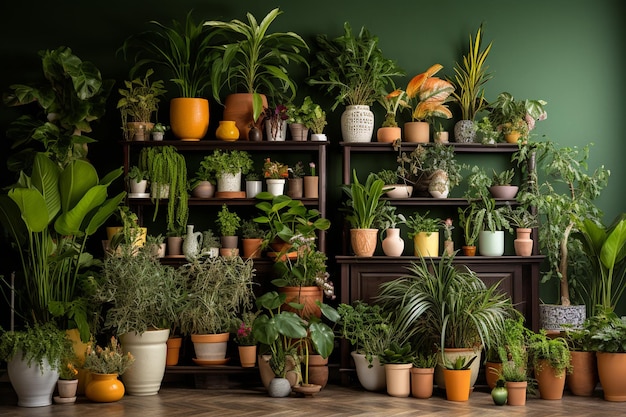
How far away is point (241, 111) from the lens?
22.8 ft

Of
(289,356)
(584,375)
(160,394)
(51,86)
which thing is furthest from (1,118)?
(584,375)

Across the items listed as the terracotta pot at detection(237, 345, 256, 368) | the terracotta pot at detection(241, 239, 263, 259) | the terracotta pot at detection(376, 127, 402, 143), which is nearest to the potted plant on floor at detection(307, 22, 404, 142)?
the terracotta pot at detection(376, 127, 402, 143)

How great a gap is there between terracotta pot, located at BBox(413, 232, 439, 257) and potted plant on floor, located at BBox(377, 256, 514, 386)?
13.0 inches

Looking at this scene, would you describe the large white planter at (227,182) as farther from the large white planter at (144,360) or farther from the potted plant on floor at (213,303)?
the large white planter at (144,360)

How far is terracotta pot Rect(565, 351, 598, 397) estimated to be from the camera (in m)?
6.09

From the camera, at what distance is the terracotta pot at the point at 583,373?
20.0 feet

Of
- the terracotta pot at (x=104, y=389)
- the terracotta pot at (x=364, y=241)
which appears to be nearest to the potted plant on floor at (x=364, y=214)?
the terracotta pot at (x=364, y=241)

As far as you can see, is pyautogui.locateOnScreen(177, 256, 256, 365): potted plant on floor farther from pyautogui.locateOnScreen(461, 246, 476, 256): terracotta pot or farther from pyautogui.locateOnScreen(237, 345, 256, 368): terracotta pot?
pyautogui.locateOnScreen(461, 246, 476, 256): terracotta pot

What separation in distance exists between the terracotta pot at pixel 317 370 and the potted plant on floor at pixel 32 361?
1.84 m

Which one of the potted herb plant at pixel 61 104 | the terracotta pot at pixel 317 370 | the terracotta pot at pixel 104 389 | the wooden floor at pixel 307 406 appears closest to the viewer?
the wooden floor at pixel 307 406

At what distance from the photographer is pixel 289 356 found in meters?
6.17

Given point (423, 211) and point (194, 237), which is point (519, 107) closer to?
point (423, 211)

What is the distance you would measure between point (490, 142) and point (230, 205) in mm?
2274

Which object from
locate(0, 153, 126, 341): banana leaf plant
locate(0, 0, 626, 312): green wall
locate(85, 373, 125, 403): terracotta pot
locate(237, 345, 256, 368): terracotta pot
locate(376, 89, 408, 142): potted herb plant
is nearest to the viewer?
locate(85, 373, 125, 403): terracotta pot
